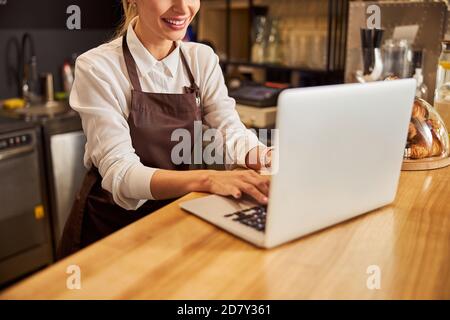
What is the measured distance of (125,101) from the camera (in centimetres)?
132

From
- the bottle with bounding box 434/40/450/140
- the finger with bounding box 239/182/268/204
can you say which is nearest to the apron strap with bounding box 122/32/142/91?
the finger with bounding box 239/182/268/204

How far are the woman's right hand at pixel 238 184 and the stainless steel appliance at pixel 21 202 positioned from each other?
1.65 metres

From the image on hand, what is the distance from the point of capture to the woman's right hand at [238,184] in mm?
982

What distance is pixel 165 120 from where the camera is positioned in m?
1.39

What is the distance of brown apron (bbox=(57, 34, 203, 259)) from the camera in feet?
4.39

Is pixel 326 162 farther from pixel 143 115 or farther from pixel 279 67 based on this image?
pixel 279 67

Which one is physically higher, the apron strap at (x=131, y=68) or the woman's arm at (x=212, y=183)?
the apron strap at (x=131, y=68)

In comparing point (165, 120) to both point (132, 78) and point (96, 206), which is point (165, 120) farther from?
point (96, 206)

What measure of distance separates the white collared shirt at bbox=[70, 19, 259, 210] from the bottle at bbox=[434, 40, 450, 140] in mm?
666

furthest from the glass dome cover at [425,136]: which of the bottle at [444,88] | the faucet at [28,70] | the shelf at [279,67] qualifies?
the faucet at [28,70]

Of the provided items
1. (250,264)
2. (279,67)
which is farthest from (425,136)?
(279,67)

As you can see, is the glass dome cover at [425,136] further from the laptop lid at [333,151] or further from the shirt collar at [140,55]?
the shirt collar at [140,55]

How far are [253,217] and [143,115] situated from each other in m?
0.57
